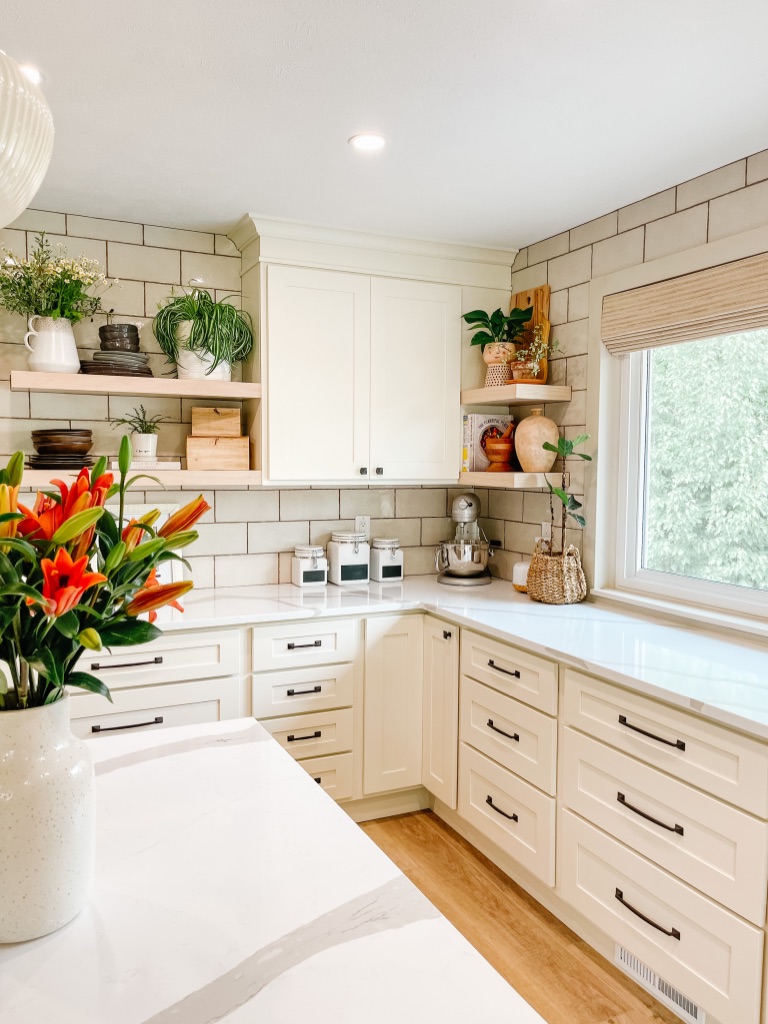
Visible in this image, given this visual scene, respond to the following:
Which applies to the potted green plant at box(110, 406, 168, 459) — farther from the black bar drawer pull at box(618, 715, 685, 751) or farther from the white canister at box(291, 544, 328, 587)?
the black bar drawer pull at box(618, 715, 685, 751)

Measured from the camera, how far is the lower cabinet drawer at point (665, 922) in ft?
5.81

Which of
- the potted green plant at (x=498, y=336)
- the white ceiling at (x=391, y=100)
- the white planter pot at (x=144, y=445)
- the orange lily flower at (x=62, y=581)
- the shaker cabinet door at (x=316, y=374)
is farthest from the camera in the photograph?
the potted green plant at (x=498, y=336)

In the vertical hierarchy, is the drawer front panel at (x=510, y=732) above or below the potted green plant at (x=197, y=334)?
below

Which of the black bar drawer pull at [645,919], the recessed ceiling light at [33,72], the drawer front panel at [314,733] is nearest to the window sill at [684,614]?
the black bar drawer pull at [645,919]

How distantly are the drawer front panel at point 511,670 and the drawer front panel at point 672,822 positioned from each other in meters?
0.15

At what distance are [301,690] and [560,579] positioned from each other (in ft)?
3.58

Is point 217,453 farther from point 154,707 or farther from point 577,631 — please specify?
point 577,631

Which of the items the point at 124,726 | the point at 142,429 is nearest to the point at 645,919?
the point at 124,726

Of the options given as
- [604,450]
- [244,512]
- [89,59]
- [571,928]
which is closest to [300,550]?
[244,512]

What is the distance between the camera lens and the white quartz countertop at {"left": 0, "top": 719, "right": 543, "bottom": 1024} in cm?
82

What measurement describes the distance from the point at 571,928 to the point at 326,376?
2.19 m

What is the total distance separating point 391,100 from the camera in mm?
2018

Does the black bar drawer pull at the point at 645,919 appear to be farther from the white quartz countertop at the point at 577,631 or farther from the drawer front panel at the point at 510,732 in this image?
the white quartz countertop at the point at 577,631

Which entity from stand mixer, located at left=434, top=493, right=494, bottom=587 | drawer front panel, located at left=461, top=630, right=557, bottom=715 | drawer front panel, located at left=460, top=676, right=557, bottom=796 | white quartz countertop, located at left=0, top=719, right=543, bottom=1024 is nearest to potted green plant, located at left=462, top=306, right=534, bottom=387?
stand mixer, located at left=434, top=493, right=494, bottom=587
